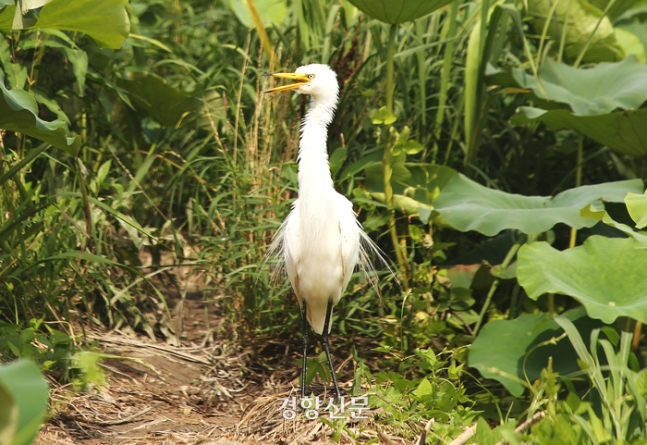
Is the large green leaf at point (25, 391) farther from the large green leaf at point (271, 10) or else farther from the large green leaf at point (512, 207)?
the large green leaf at point (271, 10)

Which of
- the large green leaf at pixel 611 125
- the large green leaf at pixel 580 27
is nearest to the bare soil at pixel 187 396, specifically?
the large green leaf at pixel 611 125

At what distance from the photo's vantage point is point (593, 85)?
3293mm

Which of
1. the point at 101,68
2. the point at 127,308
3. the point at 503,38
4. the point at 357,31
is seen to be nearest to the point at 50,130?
the point at 127,308

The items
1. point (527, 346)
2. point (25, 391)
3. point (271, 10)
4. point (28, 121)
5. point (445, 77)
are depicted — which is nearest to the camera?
point (25, 391)

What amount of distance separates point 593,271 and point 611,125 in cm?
73

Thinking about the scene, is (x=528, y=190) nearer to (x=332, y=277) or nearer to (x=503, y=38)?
(x=503, y=38)

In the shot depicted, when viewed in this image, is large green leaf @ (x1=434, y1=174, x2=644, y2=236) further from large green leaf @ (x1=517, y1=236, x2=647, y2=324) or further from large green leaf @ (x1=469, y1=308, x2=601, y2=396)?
large green leaf @ (x1=469, y1=308, x2=601, y2=396)

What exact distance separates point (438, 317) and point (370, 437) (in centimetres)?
92

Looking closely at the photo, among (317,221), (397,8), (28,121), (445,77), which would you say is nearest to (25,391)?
(28,121)

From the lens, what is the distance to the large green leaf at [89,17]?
2.15m

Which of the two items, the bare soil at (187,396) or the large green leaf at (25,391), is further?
the bare soil at (187,396)

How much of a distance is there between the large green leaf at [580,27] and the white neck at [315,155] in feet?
4.77

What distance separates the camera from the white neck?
103 inches

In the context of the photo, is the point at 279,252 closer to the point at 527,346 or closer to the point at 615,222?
the point at 527,346
